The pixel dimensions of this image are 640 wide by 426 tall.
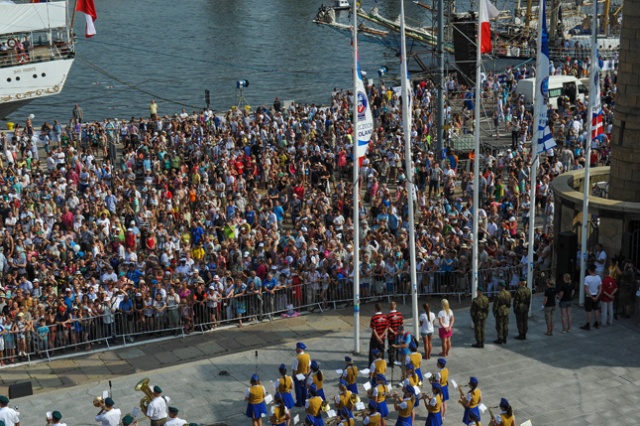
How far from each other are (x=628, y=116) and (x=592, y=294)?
4.71 m

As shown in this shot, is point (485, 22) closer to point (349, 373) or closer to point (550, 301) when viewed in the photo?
point (550, 301)

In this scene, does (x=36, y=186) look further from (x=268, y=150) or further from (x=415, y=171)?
(x=415, y=171)

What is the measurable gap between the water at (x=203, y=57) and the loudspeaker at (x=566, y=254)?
134 ft

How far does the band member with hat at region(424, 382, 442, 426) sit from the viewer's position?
21328 millimetres

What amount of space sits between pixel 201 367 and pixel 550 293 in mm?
8014

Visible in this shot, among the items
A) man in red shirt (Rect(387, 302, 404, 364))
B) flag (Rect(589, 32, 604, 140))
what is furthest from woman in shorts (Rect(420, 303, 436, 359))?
flag (Rect(589, 32, 604, 140))

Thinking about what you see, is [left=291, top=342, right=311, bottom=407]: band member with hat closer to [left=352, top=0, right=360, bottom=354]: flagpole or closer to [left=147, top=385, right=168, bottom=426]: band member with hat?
[left=352, top=0, right=360, bottom=354]: flagpole

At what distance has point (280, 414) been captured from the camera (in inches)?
859

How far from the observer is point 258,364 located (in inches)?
1013

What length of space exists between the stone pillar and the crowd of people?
2.79 m

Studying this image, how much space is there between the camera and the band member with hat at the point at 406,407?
21.2m

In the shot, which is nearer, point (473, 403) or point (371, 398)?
→ point (473, 403)

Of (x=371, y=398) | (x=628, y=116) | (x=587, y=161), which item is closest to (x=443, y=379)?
(x=371, y=398)

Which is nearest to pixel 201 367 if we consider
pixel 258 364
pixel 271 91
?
pixel 258 364
